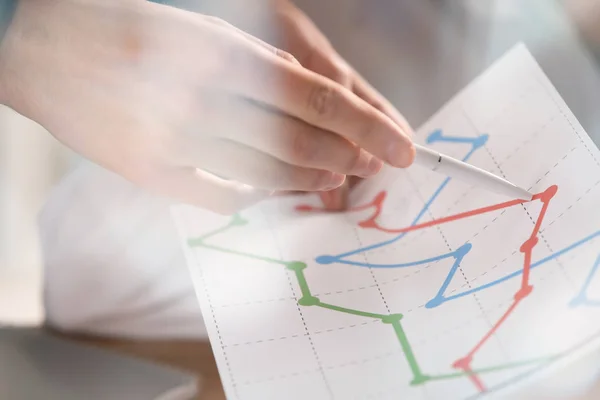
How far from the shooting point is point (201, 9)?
0.36m

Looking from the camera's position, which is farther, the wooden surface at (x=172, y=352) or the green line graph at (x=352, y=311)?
the wooden surface at (x=172, y=352)

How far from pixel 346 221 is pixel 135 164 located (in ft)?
0.44

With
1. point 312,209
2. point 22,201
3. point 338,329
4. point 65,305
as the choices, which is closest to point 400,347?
point 338,329

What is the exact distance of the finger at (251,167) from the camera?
330 millimetres

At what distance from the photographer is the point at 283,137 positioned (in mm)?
313

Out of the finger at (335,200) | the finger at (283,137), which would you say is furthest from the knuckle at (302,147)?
the finger at (335,200)

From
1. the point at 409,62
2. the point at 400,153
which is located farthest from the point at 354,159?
the point at 409,62

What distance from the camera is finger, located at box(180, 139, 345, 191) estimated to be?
330 millimetres

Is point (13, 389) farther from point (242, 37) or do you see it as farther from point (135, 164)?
point (242, 37)

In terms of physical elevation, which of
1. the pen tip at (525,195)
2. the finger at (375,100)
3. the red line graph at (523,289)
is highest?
the finger at (375,100)

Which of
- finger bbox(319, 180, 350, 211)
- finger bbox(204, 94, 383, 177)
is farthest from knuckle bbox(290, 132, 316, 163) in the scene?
finger bbox(319, 180, 350, 211)

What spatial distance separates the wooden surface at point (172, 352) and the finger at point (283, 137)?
0.17m

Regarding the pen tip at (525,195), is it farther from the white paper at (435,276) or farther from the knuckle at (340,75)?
the knuckle at (340,75)

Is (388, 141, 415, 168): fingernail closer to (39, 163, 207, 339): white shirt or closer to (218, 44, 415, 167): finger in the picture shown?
(218, 44, 415, 167): finger
